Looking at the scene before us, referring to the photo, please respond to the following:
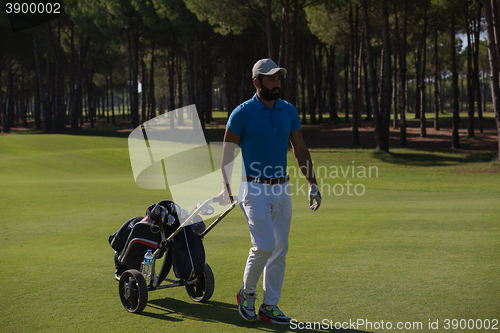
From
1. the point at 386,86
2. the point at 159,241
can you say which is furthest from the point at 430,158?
the point at 159,241

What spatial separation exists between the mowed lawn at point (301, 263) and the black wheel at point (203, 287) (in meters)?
0.10

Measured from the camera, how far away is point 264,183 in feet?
13.9

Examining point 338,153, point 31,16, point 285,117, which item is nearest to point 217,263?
point 285,117

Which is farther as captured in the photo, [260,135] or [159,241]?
[159,241]

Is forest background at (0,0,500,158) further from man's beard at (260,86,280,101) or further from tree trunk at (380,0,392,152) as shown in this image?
man's beard at (260,86,280,101)

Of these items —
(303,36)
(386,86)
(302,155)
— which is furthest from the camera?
(303,36)

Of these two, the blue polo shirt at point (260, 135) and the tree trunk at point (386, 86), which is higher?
the tree trunk at point (386, 86)

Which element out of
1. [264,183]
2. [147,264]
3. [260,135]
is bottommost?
[147,264]

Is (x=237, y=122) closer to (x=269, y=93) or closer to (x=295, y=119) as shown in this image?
(x=269, y=93)

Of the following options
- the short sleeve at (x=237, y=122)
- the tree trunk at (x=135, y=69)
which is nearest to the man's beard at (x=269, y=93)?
the short sleeve at (x=237, y=122)

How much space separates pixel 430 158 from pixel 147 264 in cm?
2387

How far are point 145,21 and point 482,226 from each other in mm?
34491

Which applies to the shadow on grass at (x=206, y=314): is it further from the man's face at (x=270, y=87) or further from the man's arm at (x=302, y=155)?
the man's face at (x=270, y=87)

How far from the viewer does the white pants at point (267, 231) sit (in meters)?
4.18
